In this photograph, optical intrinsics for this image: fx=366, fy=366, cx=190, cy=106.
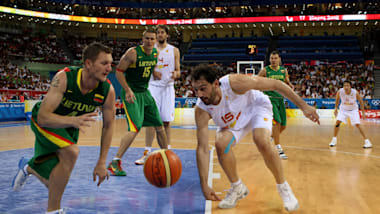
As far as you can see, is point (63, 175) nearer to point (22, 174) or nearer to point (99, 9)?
point (22, 174)

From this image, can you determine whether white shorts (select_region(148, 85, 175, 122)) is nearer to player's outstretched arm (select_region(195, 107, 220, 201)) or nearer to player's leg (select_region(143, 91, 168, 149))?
player's leg (select_region(143, 91, 168, 149))

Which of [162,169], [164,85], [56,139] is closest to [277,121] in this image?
[164,85]

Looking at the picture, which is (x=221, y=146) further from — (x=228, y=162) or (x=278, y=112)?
(x=278, y=112)

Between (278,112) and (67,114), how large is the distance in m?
5.07

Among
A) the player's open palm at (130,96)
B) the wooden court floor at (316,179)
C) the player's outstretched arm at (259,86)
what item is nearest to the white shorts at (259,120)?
the player's outstretched arm at (259,86)

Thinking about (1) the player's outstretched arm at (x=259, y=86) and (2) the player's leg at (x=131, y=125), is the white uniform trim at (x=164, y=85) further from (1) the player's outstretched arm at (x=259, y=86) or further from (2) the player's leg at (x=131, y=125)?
(1) the player's outstretched arm at (x=259, y=86)

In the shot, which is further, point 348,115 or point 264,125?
point 348,115

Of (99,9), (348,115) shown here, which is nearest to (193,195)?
(348,115)

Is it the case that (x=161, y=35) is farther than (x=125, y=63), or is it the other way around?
(x=161, y=35)

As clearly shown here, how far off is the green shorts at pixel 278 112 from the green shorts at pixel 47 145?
495cm

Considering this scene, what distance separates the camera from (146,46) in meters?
5.27

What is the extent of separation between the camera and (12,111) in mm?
16734

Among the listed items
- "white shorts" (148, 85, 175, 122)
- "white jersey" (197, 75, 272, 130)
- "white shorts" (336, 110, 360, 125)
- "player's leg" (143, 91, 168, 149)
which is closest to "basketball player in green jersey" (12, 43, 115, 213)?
"white jersey" (197, 75, 272, 130)

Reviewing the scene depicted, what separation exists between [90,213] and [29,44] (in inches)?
1277
